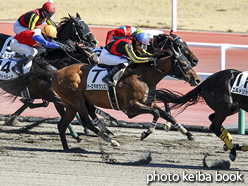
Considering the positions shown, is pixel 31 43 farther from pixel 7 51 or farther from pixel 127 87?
pixel 127 87

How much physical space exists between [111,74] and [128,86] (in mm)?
311

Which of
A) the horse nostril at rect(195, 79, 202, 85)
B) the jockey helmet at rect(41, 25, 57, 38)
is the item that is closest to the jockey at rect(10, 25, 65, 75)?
the jockey helmet at rect(41, 25, 57, 38)

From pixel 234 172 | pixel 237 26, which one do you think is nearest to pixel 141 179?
pixel 234 172

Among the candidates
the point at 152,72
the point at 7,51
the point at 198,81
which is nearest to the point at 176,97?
the point at 198,81

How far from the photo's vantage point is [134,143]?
7.46 metres

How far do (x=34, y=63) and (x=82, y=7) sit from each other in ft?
65.2

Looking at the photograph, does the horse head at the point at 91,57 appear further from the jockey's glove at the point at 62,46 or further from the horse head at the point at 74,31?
the horse head at the point at 74,31

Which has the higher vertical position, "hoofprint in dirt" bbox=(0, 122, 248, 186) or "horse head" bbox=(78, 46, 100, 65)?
"horse head" bbox=(78, 46, 100, 65)

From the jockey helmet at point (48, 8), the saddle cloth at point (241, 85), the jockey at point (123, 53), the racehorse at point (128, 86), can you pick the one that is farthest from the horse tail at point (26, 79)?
the saddle cloth at point (241, 85)

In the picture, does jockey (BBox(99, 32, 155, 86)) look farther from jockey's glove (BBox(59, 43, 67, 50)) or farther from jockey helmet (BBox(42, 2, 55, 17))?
jockey helmet (BBox(42, 2, 55, 17))

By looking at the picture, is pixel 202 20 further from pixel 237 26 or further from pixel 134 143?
pixel 134 143

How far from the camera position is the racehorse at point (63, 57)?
7.85 metres

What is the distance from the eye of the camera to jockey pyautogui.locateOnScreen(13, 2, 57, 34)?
8.39 metres

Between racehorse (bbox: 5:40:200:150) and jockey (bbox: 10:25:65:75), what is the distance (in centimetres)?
76
